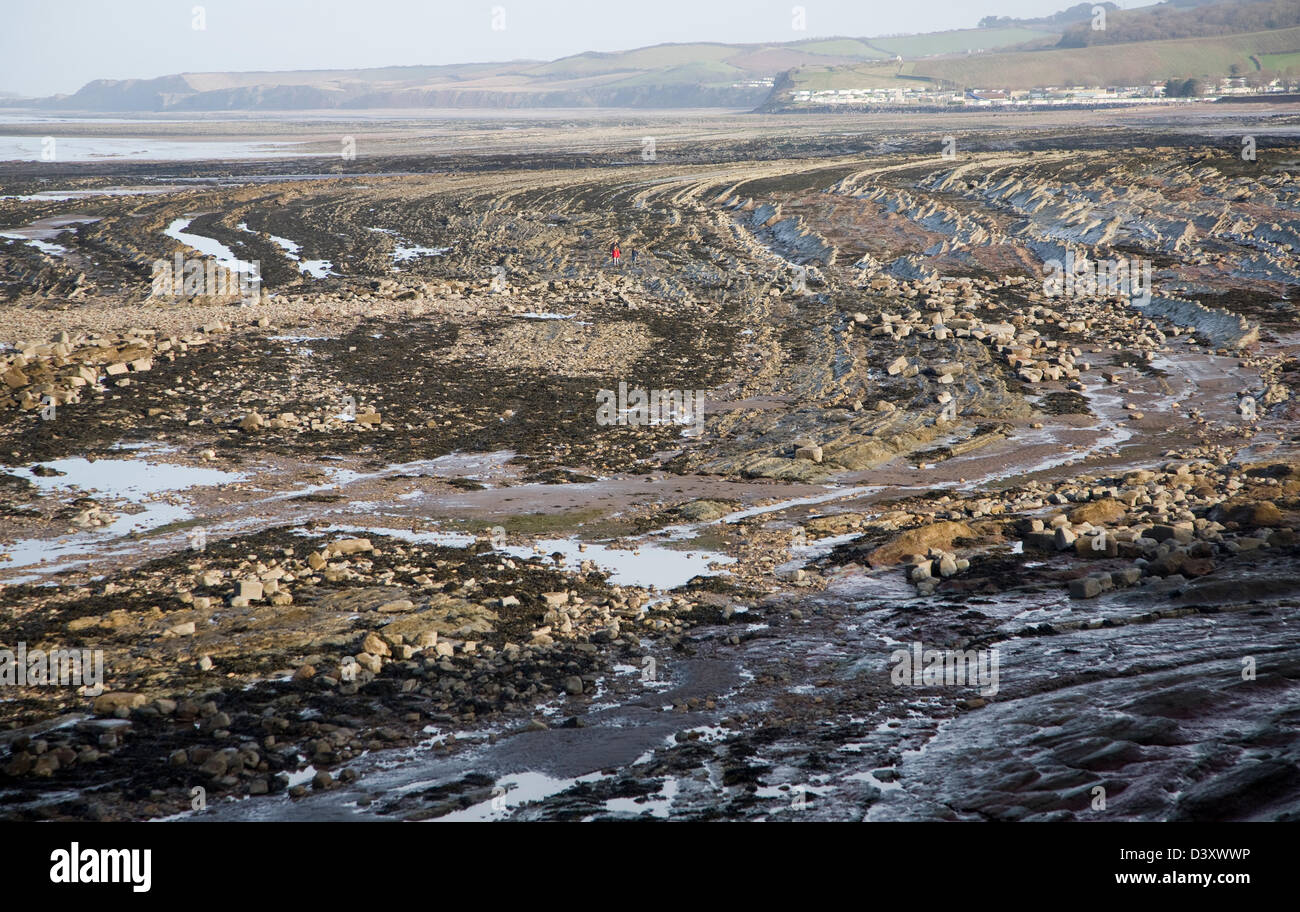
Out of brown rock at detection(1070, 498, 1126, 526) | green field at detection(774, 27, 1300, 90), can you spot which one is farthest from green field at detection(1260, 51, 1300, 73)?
brown rock at detection(1070, 498, 1126, 526)

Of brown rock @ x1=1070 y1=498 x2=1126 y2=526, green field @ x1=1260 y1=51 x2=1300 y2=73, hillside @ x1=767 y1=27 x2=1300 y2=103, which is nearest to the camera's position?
brown rock @ x1=1070 y1=498 x2=1126 y2=526

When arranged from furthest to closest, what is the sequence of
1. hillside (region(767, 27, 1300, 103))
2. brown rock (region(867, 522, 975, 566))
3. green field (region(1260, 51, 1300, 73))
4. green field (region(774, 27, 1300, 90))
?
green field (region(774, 27, 1300, 90)) < hillside (region(767, 27, 1300, 103)) < green field (region(1260, 51, 1300, 73)) < brown rock (region(867, 522, 975, 566))

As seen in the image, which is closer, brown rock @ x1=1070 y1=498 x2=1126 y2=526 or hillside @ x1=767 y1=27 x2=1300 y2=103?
brown rock @ x1=1070 y1=498 x2=1126 y2=526

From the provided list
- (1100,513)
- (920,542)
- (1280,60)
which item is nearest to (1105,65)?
(1280,60)

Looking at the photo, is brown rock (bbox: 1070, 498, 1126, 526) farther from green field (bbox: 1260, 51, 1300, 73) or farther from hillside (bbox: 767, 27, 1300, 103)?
green field (bbox: 1260, 51, 1300, 73)

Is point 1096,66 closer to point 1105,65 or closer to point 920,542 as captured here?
point 1105,65

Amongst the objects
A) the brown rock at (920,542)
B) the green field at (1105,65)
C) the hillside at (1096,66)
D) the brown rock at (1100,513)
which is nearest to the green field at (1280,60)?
the green field at (1105,65)

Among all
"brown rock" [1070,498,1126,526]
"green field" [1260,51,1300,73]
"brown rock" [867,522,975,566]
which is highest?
"green field" [1260,51,1300,73]

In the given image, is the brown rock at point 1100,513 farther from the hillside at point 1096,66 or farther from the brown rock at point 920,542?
the hillside at point 1096,66

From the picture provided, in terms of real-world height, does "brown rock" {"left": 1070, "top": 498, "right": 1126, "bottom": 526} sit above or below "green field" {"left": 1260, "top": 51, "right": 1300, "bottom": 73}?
below

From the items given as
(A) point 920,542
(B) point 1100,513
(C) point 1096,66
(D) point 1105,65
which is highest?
(D) point 1105,65

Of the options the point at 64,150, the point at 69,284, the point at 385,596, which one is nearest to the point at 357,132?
the point at 64,150
